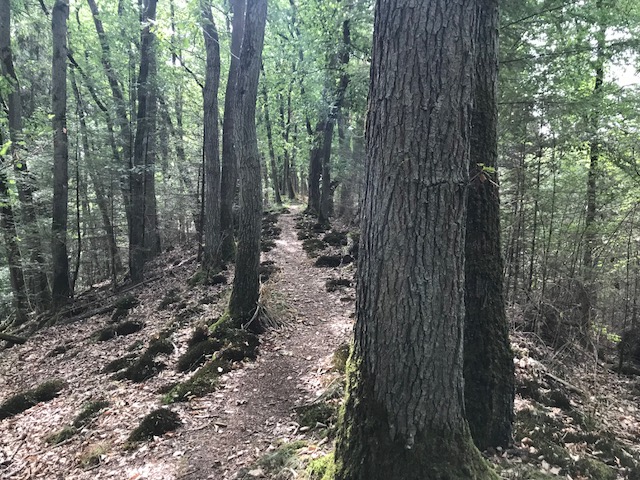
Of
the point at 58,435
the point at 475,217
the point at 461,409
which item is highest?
the point at 475,217

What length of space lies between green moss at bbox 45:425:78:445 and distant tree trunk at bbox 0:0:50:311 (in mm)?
7348

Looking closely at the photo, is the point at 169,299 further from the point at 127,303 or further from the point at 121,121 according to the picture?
the point at 121,121

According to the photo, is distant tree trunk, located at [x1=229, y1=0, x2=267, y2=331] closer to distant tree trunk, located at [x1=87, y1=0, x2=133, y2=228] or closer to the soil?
the soil

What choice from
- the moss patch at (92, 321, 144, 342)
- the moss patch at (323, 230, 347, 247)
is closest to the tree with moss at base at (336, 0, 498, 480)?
the moss patch at (92, 321, 144, 342)

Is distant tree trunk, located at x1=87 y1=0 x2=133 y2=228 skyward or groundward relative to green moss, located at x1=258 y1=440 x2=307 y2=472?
skyward

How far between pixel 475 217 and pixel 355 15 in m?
9.16

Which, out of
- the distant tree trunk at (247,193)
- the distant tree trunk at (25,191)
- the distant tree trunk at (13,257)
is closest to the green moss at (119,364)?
the distant tree trunk at (247,193)

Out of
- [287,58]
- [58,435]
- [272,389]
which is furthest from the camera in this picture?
[287,58]

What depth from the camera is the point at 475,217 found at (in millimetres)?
3111

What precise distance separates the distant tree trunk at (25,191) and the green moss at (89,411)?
7.08 metres

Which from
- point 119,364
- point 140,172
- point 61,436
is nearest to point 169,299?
point 119,364

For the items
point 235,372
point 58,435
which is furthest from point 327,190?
point 58,435

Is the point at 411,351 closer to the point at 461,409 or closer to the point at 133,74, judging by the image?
the point at 461,409

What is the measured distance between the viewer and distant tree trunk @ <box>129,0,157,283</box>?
11430mm
